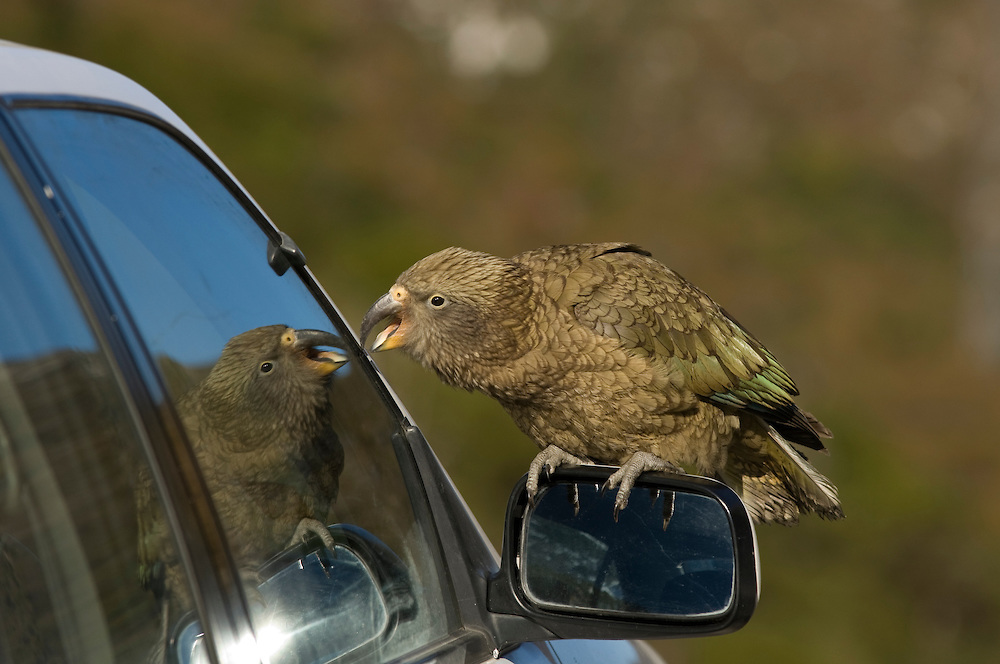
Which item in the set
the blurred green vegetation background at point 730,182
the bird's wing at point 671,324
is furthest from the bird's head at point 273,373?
the blurred green vegetation background at point 730,182

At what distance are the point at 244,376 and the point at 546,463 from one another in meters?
0.97

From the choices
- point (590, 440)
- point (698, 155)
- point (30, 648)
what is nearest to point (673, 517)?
point (590, 440)

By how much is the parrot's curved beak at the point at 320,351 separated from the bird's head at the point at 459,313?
0.99 metres

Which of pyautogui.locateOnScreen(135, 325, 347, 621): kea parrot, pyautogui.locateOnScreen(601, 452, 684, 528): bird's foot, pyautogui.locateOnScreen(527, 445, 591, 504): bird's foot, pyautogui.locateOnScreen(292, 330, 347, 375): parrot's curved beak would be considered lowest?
pyautogui.locateOnScreen(601, 452, 684, 528): bird's foot

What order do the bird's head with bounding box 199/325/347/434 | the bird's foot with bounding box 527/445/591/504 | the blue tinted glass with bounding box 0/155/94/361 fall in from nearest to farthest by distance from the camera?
the blue tinted glass with bounding box 0/155/94/361 < the bird's head with bounding box 199/325/347/434 < the bird's foot with bounding box 527/445/591/504

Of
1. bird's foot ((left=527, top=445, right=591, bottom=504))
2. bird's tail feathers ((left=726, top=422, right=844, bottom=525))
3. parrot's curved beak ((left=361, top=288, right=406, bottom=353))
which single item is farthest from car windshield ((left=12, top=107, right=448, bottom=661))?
bird's tail feathers ((left=726, top=422, right=844, bottom=525))

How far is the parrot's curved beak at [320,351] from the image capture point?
158 centimetres

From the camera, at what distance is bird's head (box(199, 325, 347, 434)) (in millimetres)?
1319

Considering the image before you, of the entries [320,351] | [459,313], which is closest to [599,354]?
[459,313]

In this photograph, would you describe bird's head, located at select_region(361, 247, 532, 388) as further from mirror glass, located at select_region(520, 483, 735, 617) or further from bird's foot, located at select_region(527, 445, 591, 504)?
mirror glass, located at select_region(520, 483, 735, 617)

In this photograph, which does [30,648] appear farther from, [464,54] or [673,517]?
[464,54]

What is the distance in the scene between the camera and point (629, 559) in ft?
A: 6.03

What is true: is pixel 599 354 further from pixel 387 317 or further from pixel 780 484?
pixel 780 484

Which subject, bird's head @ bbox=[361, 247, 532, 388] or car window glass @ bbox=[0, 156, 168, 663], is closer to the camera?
car window glass @ bbox=[0, 156, 168, 663]
